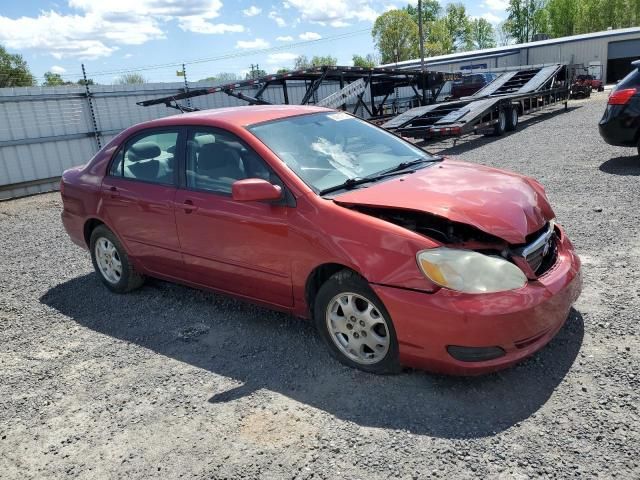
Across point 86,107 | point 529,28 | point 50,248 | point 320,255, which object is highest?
point 529,28

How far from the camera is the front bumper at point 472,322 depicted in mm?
2754

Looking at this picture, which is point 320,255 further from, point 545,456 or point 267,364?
point 545,456

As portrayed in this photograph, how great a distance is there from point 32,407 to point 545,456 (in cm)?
305

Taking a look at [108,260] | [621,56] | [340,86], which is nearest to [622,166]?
[108,260]

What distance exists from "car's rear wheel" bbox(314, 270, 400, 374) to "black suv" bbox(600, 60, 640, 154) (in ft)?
23.2

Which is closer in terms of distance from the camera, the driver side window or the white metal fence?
the driver side window

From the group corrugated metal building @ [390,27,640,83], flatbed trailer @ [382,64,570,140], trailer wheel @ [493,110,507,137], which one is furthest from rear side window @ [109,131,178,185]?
corrugated metal building @ [390,27,640,83]

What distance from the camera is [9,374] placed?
3.82 meters

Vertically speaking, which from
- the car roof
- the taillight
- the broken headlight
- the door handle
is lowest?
the broken headlight

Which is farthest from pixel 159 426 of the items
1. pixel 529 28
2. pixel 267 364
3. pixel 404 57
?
pixel 529 28

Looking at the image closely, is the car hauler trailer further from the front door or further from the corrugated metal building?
the corrugated metal building

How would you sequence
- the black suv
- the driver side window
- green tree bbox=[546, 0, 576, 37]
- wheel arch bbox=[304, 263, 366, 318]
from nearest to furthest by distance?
wheel arch bbox=[304, 263, 366, 318] < the driver side window < the black suv < green tree bbox=[546, 0, 576, 37]

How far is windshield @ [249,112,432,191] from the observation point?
3.63 metres

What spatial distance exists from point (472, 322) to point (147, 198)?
2882mm
